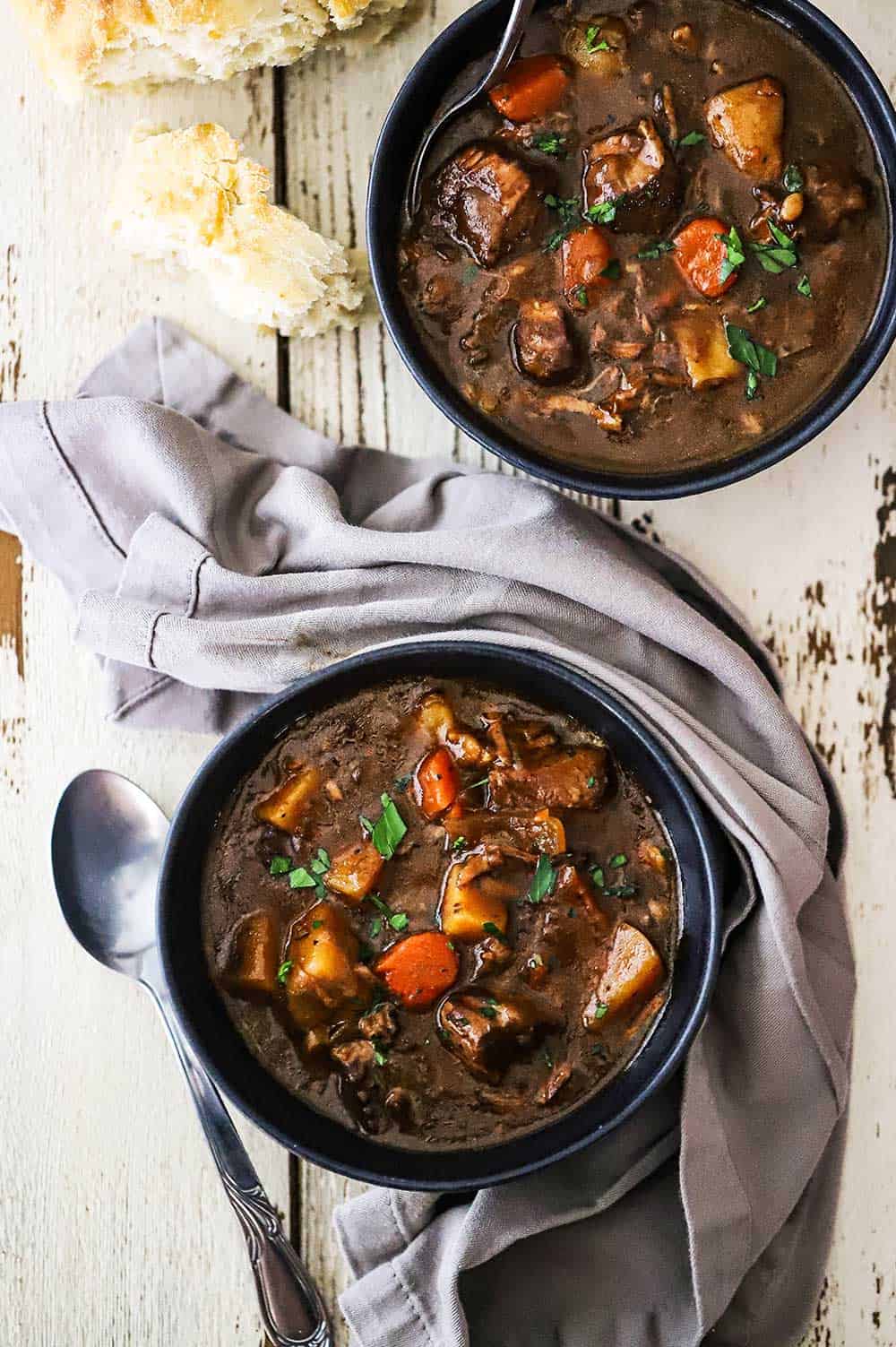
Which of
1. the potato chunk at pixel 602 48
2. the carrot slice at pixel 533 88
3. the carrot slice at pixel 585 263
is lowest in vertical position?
the carrot slice at pixel 585 263

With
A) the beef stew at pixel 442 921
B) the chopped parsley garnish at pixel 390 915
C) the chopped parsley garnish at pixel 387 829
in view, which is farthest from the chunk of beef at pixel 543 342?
the chopped parsley garnish at pixel 390 915

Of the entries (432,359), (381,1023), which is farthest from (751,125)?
(381,1023)

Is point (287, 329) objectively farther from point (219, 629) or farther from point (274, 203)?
point (219, 629)

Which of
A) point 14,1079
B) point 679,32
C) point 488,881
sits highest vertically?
point 679,32

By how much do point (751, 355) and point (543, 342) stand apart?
0.44 metres

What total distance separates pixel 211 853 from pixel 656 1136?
120 cm

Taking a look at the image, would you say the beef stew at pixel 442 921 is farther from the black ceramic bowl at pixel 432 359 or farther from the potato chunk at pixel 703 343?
the potato chunk at pixel 703 343

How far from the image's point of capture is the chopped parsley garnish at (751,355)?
2.59m

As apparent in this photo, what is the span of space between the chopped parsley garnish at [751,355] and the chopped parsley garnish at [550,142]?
19.8 inches

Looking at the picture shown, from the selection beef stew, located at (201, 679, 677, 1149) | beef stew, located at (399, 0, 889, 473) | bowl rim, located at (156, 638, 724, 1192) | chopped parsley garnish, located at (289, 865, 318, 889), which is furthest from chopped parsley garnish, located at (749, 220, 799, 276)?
chopped parsley garnish, located at (289, 865, 318, 889)

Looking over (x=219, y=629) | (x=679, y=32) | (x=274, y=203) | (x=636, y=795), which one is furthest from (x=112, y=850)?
(x=679, y=32)

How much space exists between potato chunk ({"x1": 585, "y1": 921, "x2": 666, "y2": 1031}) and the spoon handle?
992 millimetres

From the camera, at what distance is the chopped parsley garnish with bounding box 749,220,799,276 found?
8.42ft

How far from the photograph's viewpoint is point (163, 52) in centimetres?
299
